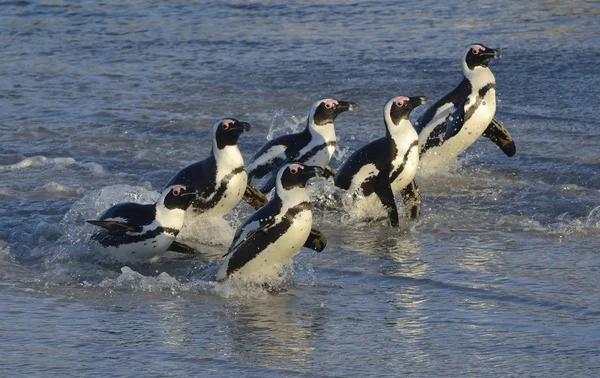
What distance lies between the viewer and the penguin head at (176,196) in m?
7.91

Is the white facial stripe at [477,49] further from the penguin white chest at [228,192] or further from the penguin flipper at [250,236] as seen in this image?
the penguin flipper at [250,236]

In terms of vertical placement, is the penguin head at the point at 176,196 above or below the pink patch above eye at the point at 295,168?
below

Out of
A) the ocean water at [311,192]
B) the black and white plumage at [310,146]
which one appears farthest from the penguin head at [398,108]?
the ocean water at [311,192]

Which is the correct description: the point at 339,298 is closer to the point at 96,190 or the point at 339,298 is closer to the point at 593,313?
the point at 593,313

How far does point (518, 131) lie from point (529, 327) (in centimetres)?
531

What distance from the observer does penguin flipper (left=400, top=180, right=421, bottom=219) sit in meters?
8.90

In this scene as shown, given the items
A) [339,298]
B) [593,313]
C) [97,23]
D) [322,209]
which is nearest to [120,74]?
[97,23]

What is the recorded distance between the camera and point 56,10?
18.5 metres

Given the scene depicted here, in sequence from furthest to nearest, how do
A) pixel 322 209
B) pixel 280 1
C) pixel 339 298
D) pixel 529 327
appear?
pixel 280 1 → pixel 322 209 → pixel 339 298 → pixel 529 327

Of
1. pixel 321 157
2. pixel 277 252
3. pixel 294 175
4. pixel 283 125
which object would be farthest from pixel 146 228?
pixel 283 125

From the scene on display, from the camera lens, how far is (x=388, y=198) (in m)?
8.77

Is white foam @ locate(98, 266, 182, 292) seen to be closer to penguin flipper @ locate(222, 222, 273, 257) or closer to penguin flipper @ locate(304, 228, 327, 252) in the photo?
penguin flipper @ locate(222, 222, 273, 257)

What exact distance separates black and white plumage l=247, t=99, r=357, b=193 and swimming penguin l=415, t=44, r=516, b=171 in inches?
45.9

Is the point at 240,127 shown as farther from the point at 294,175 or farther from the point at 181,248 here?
the point at 294,175
